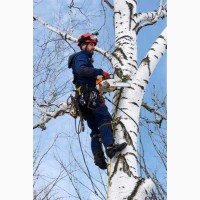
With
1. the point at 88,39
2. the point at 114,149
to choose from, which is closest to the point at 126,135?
the point at 114,149

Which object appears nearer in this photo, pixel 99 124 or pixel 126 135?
pixel 126 135

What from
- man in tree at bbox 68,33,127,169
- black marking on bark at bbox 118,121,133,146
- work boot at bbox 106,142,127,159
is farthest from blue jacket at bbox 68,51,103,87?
work boot at bbox 106,142,127,159

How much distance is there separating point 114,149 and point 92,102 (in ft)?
1.46

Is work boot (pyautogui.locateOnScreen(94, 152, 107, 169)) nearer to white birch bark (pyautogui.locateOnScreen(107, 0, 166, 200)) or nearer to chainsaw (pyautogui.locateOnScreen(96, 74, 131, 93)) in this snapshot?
white birch bark (pyautogui.locateOnScreen(107, 0, 166, 200))

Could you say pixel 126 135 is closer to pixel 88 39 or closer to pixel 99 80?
pixel 99 80

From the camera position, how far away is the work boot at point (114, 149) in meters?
2.62

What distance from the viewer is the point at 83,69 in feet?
9.71

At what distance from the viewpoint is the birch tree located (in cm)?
252

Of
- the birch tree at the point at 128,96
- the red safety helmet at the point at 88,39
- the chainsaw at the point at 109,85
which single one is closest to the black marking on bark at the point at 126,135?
the birch tree at the point at 128,96
